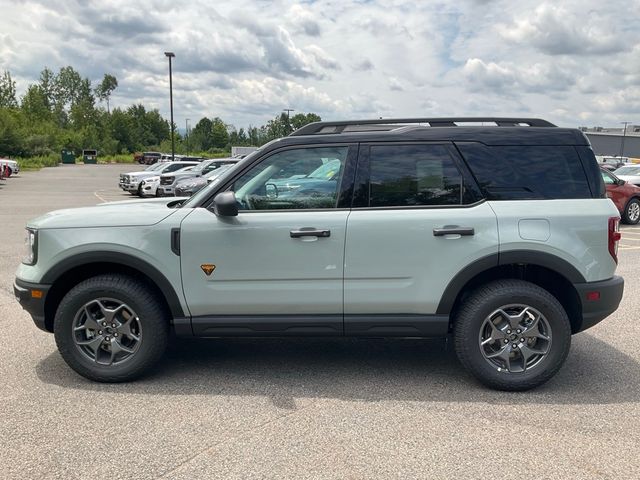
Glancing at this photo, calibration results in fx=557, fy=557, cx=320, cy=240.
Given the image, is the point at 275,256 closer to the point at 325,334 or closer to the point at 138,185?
the point at 325,334

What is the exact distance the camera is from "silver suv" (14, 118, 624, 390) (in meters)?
3.98

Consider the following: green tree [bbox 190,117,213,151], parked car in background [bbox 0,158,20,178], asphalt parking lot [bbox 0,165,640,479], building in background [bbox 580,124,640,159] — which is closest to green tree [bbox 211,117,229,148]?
green tree [bbox 190,117,213,151]

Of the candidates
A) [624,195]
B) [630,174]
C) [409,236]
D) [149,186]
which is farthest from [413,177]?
[149,186]

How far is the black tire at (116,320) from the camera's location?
4070 mm

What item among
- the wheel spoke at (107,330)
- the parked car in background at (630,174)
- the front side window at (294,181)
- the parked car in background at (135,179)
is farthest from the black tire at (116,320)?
the parked car in background at (135,179)

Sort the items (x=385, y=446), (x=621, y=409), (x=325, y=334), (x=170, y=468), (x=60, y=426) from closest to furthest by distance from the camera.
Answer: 1. (x=170, y=468)
2. (x=385, y=446)
3. (x=60, y=426)
4. (x=621, y=409)
5. (x=325, y=334)

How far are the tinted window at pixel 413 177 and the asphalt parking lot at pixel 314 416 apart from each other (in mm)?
1389

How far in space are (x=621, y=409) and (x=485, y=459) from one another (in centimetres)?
131

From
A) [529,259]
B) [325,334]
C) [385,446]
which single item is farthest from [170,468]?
[529,259]

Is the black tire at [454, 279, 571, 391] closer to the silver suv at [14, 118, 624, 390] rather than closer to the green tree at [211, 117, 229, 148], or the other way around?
the silver suv at [14, 118, 624, 390]

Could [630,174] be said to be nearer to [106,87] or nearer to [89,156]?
[89,156]

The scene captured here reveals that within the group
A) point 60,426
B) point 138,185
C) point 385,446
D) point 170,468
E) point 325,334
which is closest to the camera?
point 170,468

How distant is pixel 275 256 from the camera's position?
13.1ft

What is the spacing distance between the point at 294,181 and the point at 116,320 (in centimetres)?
168
